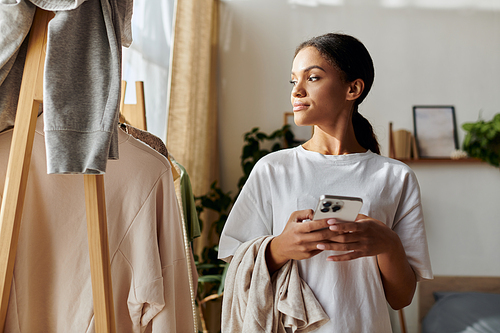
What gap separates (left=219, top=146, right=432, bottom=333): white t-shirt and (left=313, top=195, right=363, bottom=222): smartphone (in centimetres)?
16

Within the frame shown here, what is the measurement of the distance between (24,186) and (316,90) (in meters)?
0.60

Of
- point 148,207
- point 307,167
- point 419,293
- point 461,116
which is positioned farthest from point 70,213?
point 461,116

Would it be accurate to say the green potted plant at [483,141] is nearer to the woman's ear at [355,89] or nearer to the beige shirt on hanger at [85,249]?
the woman's ear at [355,89]

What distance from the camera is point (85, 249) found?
0.88m

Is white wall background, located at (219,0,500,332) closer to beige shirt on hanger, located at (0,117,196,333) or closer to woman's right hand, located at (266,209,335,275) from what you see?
beige shirt on hanger, located at (0,117,196,333)

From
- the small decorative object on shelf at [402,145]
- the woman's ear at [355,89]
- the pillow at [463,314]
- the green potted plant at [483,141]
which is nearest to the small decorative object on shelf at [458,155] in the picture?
the green potted plant at [483,141]

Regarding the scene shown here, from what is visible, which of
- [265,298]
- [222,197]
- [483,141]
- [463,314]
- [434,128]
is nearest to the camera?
[265,298]

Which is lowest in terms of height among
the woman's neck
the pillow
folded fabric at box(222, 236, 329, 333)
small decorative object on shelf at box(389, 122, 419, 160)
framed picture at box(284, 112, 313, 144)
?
the pillow

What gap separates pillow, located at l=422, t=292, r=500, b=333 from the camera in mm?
2305

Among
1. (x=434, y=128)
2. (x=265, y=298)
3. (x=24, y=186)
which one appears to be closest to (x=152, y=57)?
(x=24, y=186)

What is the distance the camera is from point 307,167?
893mm

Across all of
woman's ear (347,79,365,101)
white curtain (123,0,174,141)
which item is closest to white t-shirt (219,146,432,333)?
woman's ear (347,79,365,101)

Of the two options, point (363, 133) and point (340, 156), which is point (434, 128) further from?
point (340, 156)

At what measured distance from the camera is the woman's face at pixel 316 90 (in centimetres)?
85
